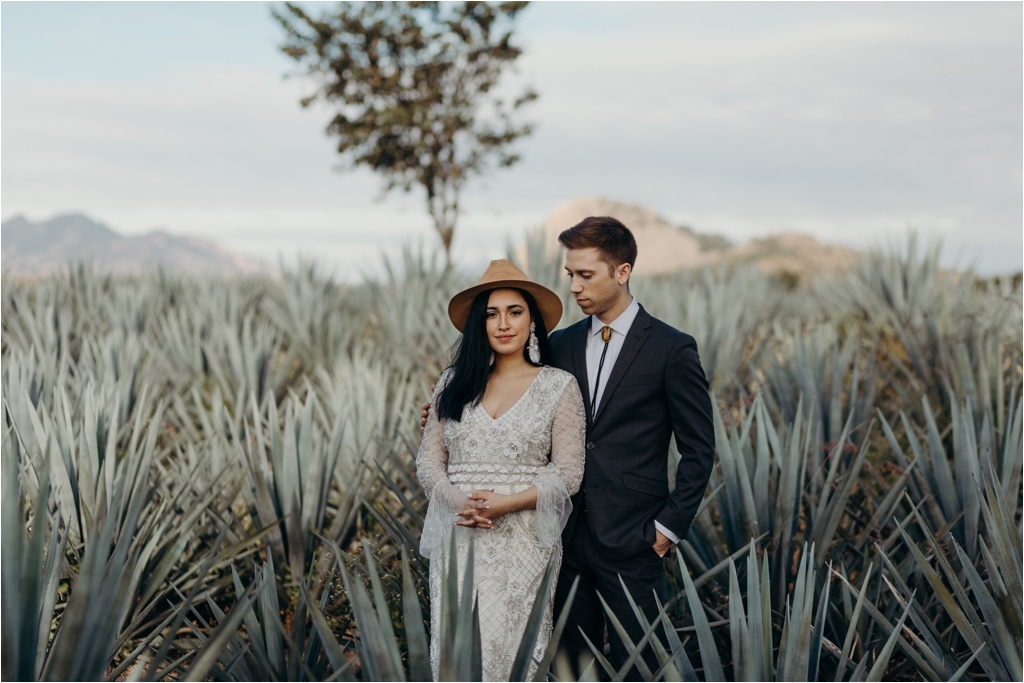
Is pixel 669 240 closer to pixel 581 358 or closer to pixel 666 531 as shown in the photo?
pixel 581 358

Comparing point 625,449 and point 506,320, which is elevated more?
point 506,320

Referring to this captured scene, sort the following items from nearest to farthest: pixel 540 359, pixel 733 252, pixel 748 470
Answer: pixel 540 359
pixel 748 470
pixel 733 252

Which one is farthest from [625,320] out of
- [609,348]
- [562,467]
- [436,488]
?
[436,488]

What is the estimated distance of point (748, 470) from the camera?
288 centimetres

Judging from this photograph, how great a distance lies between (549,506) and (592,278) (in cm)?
59

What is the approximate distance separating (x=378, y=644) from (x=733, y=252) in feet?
214

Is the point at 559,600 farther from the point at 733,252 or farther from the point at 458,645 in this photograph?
the point at 733,252

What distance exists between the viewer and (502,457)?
1955 millimetres

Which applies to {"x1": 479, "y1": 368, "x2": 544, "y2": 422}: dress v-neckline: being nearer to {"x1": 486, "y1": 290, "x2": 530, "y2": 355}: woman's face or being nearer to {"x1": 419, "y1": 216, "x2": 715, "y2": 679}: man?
{"x1": 486, "y1": 290, "x2": 530, "y2": 355}: woman's face

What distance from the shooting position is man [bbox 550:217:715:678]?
206cm

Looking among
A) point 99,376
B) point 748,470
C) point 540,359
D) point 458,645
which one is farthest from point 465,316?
point 99,376

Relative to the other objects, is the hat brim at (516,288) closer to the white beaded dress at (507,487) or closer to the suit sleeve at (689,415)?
the white beaded dress at (507,487)

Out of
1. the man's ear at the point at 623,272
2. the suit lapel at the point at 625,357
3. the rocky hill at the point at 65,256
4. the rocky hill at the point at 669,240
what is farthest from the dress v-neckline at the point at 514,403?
the rocky hill at the point at 669,240

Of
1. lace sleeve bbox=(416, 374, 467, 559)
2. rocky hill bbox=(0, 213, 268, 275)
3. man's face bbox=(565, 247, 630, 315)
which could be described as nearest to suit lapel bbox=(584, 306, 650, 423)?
man's face bbox=(565, 247, 630, 315)
